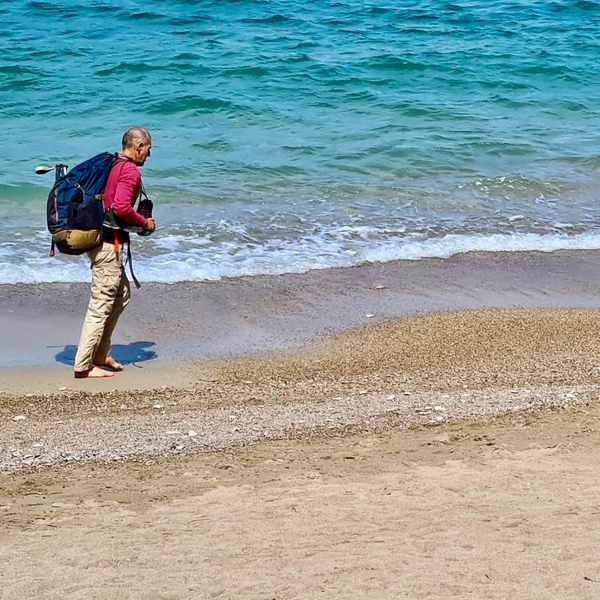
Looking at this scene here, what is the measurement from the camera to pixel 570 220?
1259 centimetres

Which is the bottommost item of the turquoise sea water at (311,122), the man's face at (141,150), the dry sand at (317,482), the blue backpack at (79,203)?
the turquoise sea water at (311,122)

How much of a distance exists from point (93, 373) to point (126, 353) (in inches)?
24.1

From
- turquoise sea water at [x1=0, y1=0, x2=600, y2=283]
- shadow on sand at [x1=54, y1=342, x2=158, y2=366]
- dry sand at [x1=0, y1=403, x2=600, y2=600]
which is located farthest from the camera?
turquoise sea water at [x1=0, y1=0, x2=600, y2=283]

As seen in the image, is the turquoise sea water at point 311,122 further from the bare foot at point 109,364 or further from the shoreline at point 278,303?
the bare foot at point 109,364

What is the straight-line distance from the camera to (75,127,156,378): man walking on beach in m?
7.57

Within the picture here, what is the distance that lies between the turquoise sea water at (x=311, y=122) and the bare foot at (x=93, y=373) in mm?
2300

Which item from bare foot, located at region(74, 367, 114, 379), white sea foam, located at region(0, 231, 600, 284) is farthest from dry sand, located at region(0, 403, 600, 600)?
white sea foam, located at region(0, 231, 600, 284)

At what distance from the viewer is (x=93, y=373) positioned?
8.06 meters

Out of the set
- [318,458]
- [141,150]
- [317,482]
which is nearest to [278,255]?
[141,150]

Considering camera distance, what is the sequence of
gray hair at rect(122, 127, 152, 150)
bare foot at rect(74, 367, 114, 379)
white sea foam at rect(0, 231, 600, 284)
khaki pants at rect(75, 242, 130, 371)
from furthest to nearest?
white sea foam at rect(0, 231, 600, 284), bare foot at rect(74, 367, 114, 379), khaki pants at rect(75, 242, 130, 371), gray hair at rect(122, 127, 152, 150)

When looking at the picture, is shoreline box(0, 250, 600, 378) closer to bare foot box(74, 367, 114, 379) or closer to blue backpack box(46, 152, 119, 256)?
bare foot box(74, 367, 114, 379)

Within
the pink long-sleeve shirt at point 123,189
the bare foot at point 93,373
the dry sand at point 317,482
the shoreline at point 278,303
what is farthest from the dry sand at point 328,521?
the shoreline at point 278,303

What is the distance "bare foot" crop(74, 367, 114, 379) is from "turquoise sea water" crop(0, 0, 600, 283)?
90.6 inches

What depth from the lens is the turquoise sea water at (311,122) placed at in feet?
38.5
